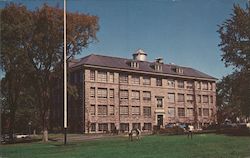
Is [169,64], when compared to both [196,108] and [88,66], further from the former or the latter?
[88,66]

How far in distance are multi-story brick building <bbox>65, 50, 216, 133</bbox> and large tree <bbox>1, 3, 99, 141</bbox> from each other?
32cm

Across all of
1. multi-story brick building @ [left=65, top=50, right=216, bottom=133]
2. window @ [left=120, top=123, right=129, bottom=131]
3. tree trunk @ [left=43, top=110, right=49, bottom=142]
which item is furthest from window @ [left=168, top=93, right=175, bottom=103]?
tree trunk @ [left=43, top=110, right=49, bottom=142]

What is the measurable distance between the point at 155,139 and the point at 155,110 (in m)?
0.52

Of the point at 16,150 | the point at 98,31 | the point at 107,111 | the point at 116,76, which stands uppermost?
the point at 98,31

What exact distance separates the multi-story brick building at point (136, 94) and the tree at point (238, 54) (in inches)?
20.8

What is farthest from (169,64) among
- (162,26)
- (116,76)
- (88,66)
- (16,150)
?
(16,150)

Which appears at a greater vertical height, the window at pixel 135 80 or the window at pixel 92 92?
the window at pixel 135 80

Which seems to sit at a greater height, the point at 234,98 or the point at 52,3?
the point at 52,3

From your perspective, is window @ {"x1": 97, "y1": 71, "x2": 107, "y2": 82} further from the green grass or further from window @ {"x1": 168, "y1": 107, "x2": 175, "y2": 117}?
window @ {"x1": 168, "y1": 107, "x2": 175, "y2": 117}

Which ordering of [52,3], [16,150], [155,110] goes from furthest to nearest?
[155,110] < [52,3] < [16,150]

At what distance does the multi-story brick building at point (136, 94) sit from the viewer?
6.89 m

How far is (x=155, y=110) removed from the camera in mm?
7523

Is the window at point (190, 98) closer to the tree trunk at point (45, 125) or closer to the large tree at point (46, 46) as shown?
the large tree at point (46, 46)

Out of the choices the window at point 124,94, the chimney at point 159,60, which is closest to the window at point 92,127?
the window at point 124,94
